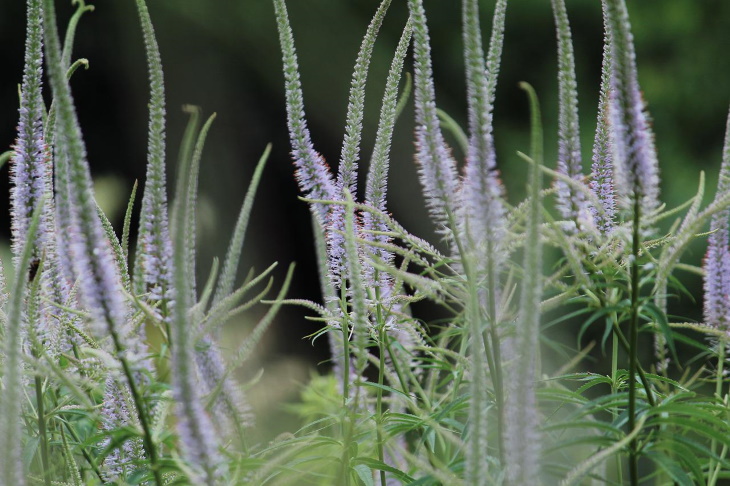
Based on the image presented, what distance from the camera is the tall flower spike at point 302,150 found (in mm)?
1204

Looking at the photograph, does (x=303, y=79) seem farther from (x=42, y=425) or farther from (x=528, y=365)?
(x=528, y=365)

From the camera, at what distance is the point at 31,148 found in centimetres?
112

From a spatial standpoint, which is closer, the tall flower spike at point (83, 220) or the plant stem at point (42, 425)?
the tall flower spike at point (83, 220)

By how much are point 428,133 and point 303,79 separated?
15.3 ft

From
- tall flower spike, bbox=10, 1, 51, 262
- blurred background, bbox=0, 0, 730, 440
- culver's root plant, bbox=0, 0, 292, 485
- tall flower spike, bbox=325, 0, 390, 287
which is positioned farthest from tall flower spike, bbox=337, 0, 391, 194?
blurred background, bbox=0, 0, 730, 440

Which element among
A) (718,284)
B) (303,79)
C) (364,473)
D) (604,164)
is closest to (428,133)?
(604,164)

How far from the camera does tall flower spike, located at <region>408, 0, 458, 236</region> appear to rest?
0.94 meters

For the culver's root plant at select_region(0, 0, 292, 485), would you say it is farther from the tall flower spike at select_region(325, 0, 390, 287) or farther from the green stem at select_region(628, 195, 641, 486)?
the green stem at select_region(628, 195, 641, 486)

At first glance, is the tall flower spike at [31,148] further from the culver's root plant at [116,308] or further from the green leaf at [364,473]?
the green leaf at [364,473]

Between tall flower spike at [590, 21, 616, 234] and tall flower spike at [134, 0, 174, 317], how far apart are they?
2.02 ft

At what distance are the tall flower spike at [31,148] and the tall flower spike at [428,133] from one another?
1.69ft

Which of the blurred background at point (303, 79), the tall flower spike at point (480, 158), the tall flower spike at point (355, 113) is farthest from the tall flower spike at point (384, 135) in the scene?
the blurred background at point (303, 79)

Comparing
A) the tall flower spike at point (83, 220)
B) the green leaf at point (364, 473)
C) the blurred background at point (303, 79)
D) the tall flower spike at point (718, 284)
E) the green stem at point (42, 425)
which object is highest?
the blurred background at point (303, 79)

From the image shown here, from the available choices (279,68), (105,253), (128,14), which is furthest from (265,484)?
(128,14)
